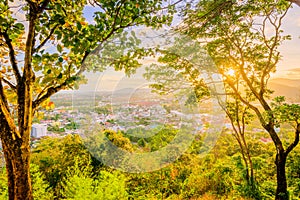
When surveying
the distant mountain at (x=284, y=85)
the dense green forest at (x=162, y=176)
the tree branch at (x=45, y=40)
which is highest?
the tree branch at (x=45, y=40)

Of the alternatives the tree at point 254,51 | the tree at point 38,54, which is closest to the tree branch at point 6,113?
the tree at point 38,54

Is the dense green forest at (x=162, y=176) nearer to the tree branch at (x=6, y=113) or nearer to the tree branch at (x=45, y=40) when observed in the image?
the tree branch at (x=6, y=113)

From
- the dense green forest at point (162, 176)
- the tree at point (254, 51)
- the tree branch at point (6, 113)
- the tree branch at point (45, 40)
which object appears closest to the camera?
the tree branch at point (6, 113)

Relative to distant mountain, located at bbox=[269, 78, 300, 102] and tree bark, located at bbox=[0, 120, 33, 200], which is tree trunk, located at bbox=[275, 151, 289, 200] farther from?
tree bark, located at bbox=[0, 120, 33, 200]

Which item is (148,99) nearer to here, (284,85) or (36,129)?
(36,129)

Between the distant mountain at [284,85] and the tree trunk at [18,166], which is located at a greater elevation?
the distant mountain at [284,85]

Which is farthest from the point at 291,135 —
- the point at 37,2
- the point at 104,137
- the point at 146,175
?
the point at 104,137

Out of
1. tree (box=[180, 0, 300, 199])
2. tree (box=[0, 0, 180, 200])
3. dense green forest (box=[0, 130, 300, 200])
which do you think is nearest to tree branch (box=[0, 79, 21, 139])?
tree (box=[0, 0, 180, 200])

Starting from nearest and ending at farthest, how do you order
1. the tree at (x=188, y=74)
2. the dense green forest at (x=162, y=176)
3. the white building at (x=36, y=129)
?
the white building at (x=36, y=129), the dense green forest at (x=162, y=176), the tree at (x=188, y=74)
